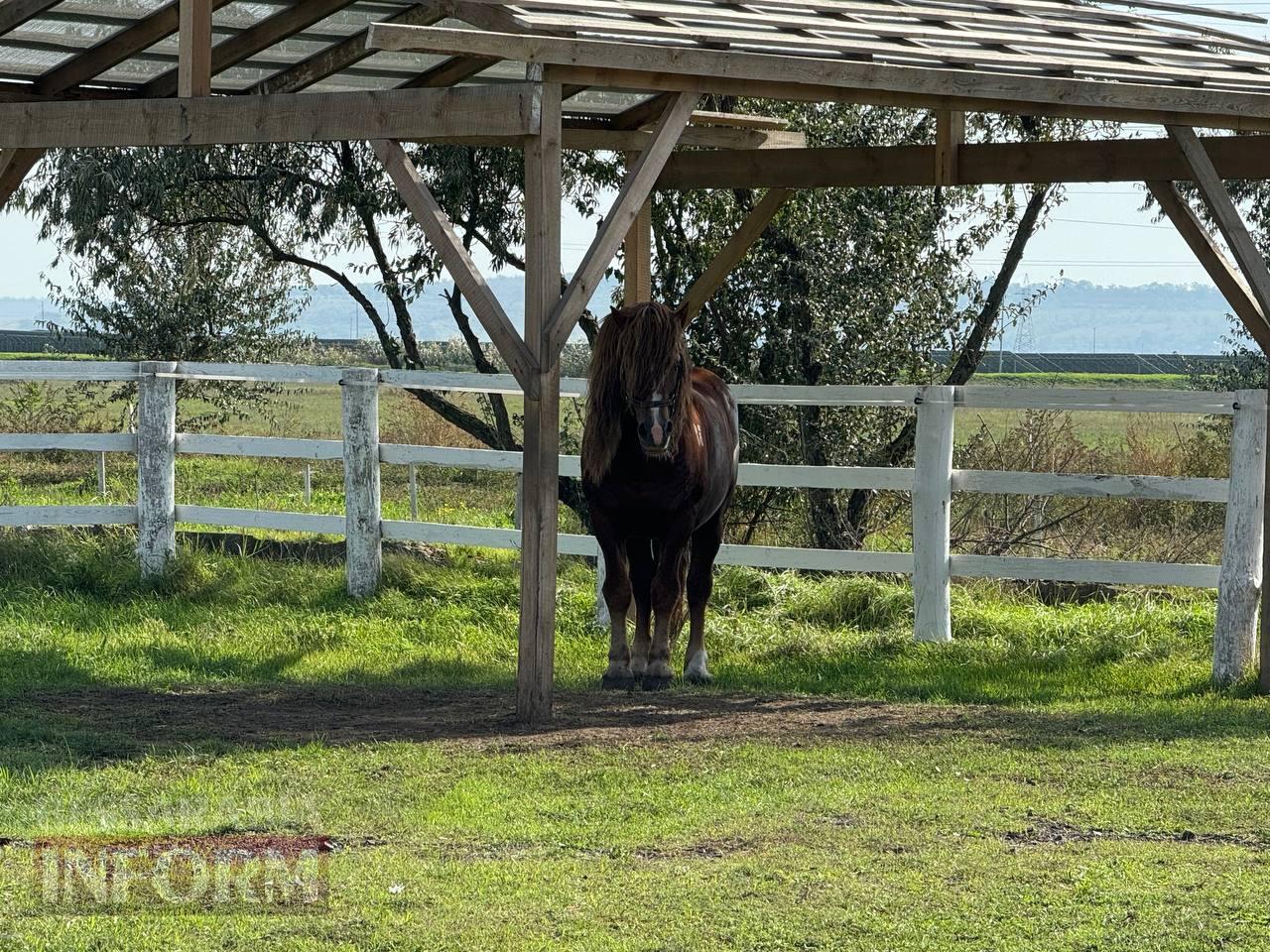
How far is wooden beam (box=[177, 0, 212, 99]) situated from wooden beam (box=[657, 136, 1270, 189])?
4.25 m

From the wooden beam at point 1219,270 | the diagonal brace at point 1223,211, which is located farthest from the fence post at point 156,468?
the diagonal brace at point 1223,211

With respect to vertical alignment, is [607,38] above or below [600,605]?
above

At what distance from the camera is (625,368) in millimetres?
8078

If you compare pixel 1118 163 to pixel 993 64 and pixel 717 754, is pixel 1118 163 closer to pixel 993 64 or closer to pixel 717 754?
pixel 993 64

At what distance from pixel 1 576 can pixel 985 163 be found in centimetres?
707

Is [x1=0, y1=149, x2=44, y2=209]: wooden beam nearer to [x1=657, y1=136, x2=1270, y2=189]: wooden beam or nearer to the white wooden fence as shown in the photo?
the white wooden fence

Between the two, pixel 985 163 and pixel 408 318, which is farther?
pixel 408 318

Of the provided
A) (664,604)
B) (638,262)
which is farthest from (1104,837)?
(638,262)

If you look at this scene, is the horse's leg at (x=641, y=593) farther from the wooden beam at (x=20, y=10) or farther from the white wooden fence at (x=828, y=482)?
the wooden beam at (x=20, y=10)

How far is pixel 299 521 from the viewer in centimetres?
1143

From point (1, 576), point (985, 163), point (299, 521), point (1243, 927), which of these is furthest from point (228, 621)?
point (1243, 927)

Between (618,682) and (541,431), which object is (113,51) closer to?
(541,431)

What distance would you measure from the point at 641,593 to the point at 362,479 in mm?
3050

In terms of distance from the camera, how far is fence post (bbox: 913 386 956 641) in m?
10.1
